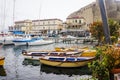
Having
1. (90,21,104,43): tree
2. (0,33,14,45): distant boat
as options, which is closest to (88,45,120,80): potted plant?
(90,21,104,43): tree

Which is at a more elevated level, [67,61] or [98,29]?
[98,29]

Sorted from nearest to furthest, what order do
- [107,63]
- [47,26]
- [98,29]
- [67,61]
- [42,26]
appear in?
[107,63]
[67,61]
[98,29]
[47,26]
[42,26]

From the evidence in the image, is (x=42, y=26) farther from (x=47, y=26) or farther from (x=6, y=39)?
(x=6, y=39)

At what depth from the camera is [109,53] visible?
384 inches

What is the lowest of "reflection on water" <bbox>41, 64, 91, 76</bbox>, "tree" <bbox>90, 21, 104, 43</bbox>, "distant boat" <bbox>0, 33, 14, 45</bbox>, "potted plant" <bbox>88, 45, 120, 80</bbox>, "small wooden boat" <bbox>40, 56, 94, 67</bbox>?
"reflection on water" <bbox>41, 64, 91, 76</bbox>

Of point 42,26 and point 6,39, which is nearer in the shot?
point 6,39

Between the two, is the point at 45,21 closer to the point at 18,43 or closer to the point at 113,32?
the point at 18,43

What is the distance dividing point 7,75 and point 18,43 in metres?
44.2

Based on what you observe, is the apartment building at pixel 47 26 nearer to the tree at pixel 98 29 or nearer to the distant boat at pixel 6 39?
the distant boat at pixel 6 39

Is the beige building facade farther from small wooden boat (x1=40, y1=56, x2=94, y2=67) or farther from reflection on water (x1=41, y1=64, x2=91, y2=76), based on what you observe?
reflection on water (x1=41, y1=64, x2=91, y2=76)

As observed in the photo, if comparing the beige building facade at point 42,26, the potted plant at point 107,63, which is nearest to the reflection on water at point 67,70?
the potted plant at point 107,63

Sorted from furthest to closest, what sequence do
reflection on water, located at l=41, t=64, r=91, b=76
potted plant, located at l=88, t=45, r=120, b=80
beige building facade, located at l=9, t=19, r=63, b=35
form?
beige building facade, located at l=9, t=19, r=63, b=35
reflection on water, located at l=41, t=64, r=91, b=76
potted plant, located at l=88, t=45, r=120, b=80

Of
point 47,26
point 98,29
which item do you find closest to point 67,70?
point 98,29

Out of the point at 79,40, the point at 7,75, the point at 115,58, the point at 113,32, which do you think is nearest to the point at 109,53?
the point at 115,58
